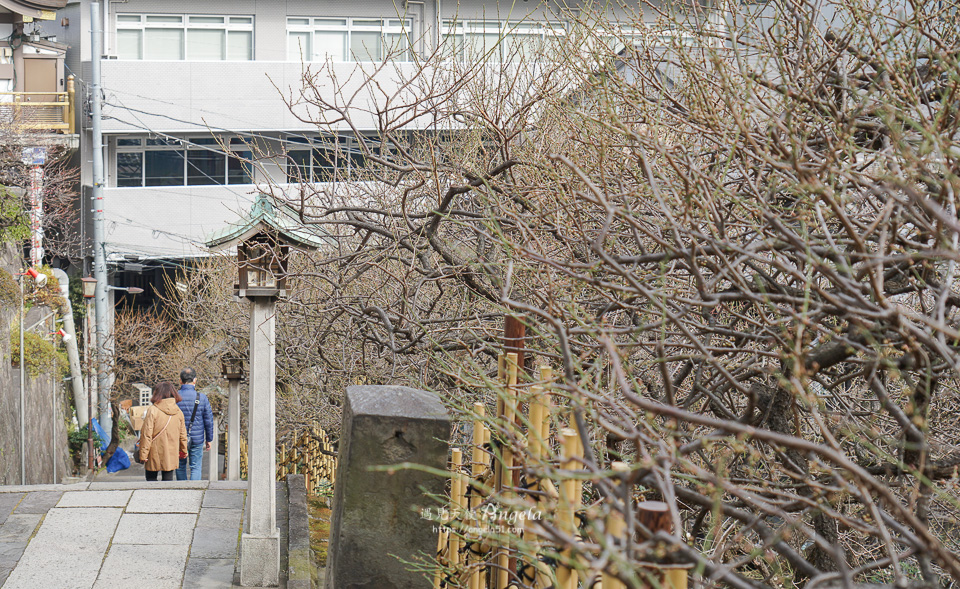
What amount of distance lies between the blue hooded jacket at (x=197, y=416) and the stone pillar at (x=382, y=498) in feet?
26.4

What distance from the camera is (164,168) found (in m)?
22.4

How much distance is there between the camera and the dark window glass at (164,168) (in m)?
22.3

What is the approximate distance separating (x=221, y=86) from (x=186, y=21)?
1887 mm

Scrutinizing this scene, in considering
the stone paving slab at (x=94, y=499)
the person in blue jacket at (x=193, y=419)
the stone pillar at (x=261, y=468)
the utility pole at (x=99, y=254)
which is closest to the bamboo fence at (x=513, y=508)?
the stone pillar at (x=261, y=468)

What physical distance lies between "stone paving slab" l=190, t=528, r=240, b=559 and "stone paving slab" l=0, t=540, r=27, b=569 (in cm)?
124

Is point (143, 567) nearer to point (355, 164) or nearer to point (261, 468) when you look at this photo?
point (261, 468)

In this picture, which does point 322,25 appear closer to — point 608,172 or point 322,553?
point 322,553

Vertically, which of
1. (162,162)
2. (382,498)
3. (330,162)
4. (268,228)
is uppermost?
(162,162)

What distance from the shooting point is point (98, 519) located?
7.76m

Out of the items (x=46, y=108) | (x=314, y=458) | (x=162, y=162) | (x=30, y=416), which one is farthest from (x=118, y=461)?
(x=46, y=108)

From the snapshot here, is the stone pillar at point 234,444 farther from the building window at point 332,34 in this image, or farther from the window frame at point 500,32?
the building window at point 332,34

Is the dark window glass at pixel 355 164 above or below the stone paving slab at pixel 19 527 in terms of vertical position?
above

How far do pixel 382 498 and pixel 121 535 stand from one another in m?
4.61

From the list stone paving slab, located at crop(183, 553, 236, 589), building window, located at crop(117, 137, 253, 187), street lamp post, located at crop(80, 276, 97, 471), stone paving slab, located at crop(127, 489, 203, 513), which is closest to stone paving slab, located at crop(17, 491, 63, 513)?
stone paving slab, located at crop(127, 489, 203, 513)
